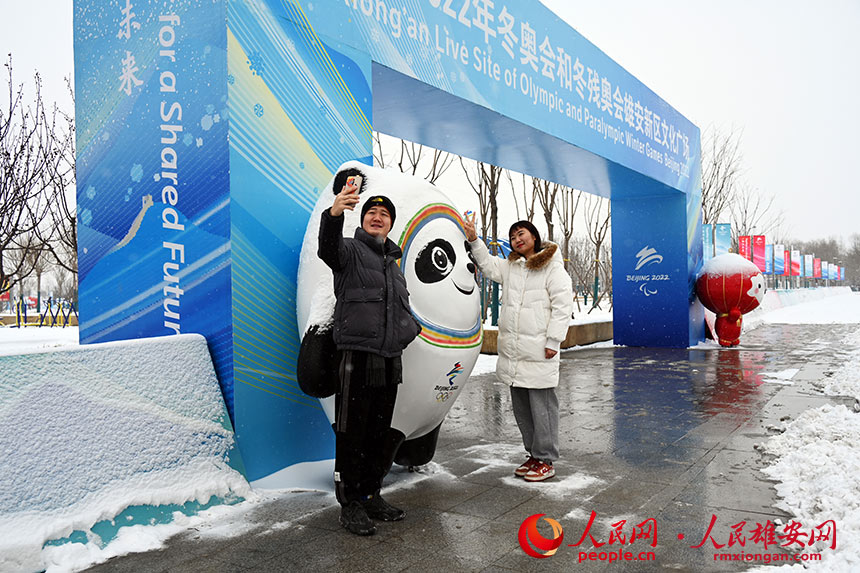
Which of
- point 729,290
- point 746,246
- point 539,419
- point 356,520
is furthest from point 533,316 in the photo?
point 746,246

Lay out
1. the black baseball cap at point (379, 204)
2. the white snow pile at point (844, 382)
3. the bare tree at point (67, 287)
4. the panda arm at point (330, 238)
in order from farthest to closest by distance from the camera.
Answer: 1. the bare tree at point (67, 287)
2. the white snow pile at point (844, 382)
3. the black baseball cap at point (379, 204)
4. the panda arm at point (330, 238)

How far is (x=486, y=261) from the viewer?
4.57 meters

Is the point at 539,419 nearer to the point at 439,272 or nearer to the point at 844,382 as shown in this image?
the point at 439,272

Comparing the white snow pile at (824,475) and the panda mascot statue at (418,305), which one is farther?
the panda mascot statue at (418,305)

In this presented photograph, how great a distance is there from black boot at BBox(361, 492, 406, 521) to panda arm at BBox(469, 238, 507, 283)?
168 centimetres

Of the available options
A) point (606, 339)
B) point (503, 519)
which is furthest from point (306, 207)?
point (606, 339)

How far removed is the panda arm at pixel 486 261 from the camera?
4.44m

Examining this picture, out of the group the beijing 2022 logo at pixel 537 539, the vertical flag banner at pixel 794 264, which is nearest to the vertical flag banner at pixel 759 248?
the vertical flag banner at pixel 794 264

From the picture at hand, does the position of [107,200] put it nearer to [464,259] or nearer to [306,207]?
[306,207]

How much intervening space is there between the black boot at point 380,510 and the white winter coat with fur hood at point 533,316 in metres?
1.24

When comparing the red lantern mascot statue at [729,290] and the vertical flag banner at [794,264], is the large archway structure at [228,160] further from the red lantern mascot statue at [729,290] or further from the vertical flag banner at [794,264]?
the vertical flag banner at [794,264]

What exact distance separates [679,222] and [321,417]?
33.0ft

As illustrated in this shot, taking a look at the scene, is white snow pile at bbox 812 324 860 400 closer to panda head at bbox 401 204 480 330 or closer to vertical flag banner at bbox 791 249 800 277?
panda head at bbox 401 204 480 330

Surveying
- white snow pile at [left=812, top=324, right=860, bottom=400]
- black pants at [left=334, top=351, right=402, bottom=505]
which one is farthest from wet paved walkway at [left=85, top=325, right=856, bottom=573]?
white snow pile at [left=812, top=324, right=860, bottom=400]
